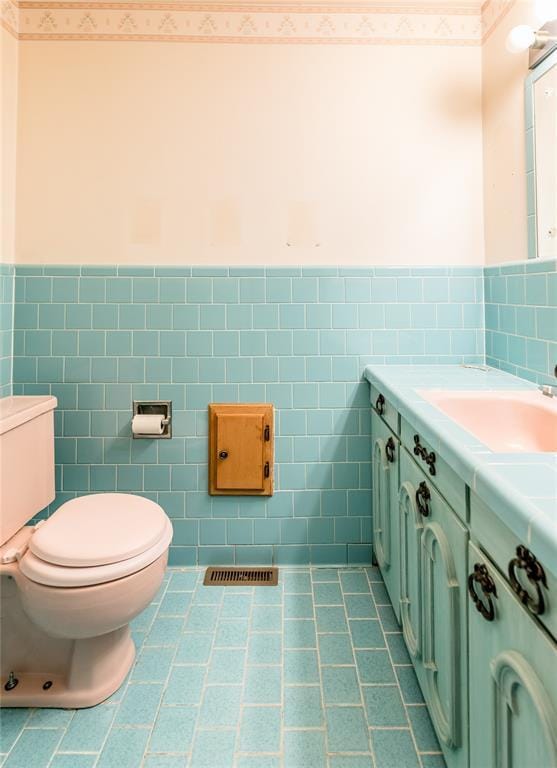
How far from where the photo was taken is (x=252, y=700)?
148cm

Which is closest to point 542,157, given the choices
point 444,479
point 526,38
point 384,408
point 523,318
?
point 526,38

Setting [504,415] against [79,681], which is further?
[504,415]

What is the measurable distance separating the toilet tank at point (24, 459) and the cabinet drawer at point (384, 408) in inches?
50.5

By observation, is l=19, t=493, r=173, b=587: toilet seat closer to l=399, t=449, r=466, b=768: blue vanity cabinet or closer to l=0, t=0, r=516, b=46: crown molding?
l=399, t=449, r=466, b=768: blue vanity cabinet

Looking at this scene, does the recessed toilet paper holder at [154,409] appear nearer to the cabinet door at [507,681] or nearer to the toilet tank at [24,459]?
the toilet tank at [24,459]

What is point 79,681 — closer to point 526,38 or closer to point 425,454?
point 425,454

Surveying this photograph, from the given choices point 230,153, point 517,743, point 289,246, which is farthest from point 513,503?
point 230,153

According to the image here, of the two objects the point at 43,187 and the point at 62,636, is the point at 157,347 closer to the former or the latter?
the point at 43,187

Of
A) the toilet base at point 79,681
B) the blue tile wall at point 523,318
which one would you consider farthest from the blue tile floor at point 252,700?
the blue tile wall at point 523,318

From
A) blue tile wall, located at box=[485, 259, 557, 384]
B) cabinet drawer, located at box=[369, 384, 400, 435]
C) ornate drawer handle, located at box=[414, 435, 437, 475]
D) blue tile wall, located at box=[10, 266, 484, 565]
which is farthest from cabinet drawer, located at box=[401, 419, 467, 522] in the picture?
blue tile wall, located at box=[10, 266, 484, 565]

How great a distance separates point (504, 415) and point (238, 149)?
1490 millimetres

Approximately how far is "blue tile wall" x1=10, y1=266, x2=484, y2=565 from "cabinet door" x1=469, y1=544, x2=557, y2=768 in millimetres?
1242

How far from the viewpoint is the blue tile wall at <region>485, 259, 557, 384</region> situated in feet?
5.69

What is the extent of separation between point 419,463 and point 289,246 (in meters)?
1.16
